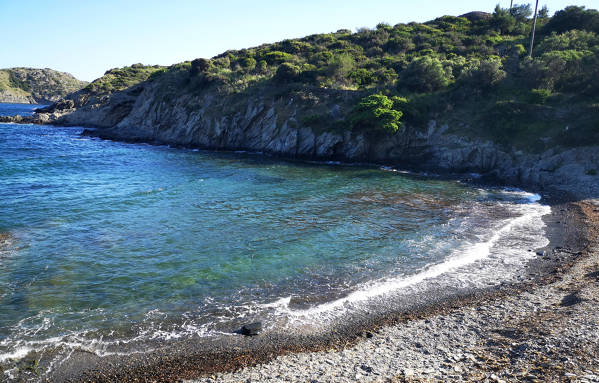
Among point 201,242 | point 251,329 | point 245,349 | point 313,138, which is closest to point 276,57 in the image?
point 313,138

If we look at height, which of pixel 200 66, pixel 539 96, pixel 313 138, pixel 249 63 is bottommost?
pixel 313 138

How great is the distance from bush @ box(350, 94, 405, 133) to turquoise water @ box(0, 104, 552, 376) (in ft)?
26.0

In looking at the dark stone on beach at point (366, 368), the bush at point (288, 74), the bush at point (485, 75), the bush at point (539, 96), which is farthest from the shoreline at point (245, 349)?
the bush at point (288, 74)

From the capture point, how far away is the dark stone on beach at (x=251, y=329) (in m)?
10.5

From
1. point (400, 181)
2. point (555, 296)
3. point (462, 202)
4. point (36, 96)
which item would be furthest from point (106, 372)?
point (36, 96)

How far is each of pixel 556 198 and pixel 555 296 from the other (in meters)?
17.2

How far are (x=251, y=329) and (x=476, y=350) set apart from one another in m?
6.17

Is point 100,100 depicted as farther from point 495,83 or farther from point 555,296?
point 555,296

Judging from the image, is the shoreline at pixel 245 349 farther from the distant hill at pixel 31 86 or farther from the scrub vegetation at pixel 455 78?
the distant hill at pixel 31 86

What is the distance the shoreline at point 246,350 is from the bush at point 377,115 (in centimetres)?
2802

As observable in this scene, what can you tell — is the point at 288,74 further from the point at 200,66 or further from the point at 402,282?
the point at 402,282

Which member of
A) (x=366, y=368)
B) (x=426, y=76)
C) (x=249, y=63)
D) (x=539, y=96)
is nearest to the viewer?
(x=366, y=368)

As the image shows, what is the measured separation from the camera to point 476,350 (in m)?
9.33

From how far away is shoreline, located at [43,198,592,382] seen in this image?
8.86 meters
